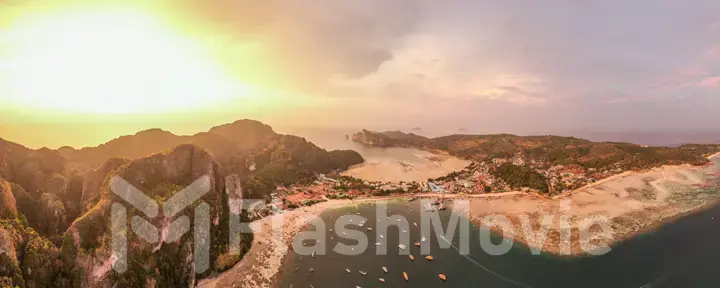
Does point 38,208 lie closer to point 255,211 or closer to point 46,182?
point 46,182

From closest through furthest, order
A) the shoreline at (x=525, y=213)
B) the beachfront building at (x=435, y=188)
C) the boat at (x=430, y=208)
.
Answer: the shoreline at (x=525, y=213)
the boat at (x=430, y=208)
the beachfront building at (x=435, y=188)

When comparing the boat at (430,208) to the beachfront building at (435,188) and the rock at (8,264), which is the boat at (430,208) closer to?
the beachfront building at (435,188)

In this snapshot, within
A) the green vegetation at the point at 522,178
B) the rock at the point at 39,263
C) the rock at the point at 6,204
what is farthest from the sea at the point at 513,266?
the rock at the point at 6,204

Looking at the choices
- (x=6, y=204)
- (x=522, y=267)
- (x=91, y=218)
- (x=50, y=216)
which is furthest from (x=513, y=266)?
(x=6, y=204)

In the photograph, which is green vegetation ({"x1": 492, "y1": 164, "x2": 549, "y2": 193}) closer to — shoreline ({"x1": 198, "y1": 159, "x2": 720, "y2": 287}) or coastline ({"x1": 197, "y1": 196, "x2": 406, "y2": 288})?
shoreline ({"x1": 198, "y1": 159, "x2": 720, "y2": 287})

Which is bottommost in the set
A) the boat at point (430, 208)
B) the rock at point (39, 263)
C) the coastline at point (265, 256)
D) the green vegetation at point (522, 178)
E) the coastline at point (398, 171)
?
the coastline at point (265, 256)

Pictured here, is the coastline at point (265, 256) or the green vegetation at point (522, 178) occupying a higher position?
the green vegetation at point (522, 178)

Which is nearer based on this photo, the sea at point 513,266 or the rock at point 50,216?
the rock at point 50,216
